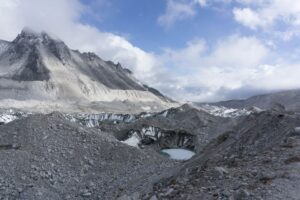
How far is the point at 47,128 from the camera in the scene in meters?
41.2

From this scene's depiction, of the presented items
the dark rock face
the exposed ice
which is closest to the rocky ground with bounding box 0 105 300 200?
the dark rock face

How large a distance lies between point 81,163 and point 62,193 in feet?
18.0

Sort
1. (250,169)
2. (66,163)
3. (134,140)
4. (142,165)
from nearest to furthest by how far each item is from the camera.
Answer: (250,169), (66,163), (142,165), (134,140)

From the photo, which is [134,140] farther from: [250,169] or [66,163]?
[250,169]

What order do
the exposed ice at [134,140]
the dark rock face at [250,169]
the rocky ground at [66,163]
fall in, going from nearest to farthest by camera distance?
the dark rock face at [250,169] → the rocky ground at [66,163] → the exposed ice at [134,140]

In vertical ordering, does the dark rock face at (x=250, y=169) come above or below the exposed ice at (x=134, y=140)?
above

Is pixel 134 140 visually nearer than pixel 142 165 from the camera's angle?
No

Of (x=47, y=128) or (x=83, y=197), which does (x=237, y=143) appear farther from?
(x=47, y=128)

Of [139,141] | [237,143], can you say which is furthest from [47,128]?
[139,141]

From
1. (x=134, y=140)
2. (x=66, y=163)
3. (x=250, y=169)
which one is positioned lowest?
(x=134, y=140)

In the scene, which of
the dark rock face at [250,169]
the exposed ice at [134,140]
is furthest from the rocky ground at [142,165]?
the exposed ice at [134,140]

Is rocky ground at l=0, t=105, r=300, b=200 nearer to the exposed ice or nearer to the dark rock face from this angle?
the dark rock face

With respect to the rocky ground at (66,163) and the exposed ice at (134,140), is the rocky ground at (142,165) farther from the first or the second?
the exposed ice at (134,140)

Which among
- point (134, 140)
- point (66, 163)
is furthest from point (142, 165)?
point (134, 140)
